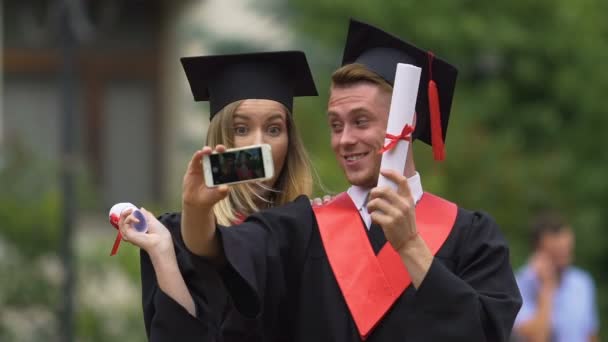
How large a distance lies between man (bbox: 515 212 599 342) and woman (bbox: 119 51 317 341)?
4.22 metres

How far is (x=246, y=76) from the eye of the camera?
5402 mm

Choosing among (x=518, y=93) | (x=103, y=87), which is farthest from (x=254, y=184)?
(x=103, y=87)

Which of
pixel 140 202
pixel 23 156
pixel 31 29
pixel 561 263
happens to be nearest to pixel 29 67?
pixel 31 29

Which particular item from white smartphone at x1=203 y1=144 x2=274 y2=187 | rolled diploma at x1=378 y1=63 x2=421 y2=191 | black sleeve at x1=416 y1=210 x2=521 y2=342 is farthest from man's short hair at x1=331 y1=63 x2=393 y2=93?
white smartphone at x1=203 y1=144 x2=274 y2=187

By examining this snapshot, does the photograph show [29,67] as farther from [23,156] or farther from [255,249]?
[255,249]

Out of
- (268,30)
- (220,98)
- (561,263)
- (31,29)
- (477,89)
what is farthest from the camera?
(31,29)

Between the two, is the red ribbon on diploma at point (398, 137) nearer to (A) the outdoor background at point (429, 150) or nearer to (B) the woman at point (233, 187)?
(B) the woman at point (233, 187)

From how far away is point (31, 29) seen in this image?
1683 centimetres

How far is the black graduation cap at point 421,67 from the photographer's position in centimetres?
506

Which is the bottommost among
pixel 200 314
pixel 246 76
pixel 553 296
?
pixel 553 296

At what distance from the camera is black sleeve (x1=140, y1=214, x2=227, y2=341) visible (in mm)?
4836

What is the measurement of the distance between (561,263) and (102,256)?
3.88 metres

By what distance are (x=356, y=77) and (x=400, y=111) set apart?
1.00 feet

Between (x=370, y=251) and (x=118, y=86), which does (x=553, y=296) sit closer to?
(x=370, y=251)
